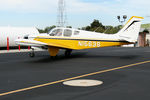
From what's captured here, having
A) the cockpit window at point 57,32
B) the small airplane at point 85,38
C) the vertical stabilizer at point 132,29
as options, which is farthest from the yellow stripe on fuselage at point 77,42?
the vertical stabilizer at point 132,29

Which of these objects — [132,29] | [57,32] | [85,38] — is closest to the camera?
[132,29]

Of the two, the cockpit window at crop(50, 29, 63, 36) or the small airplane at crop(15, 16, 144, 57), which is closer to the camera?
the small airplane at crop(15, 16, 144, 57)

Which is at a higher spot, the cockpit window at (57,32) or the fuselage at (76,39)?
the cockpit window at (57,32)

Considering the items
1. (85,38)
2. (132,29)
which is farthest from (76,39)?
(132,29)

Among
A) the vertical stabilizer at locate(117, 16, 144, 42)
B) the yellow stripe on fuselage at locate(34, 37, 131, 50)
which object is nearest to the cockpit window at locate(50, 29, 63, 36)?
the yellow stripe on fuselage at locate(34, 37, 131, 50)

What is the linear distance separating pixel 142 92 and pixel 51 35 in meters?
11.6

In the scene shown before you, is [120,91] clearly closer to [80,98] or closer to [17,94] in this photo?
[80,98]

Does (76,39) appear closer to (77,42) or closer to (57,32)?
(77,42)

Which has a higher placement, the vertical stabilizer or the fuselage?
the vertical stabilizer

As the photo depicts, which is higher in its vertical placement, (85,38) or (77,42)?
(85,38)

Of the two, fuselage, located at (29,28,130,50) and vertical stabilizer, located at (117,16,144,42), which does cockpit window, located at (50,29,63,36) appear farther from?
vertical stabilizer, located at (117,16,144,42)

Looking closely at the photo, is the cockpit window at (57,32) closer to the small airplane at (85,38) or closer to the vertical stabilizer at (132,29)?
the small airplane at (85,38)

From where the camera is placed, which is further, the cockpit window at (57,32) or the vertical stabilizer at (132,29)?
the cockpit window at (57,32)

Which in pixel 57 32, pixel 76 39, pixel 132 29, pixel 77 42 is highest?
pixel 132 29
